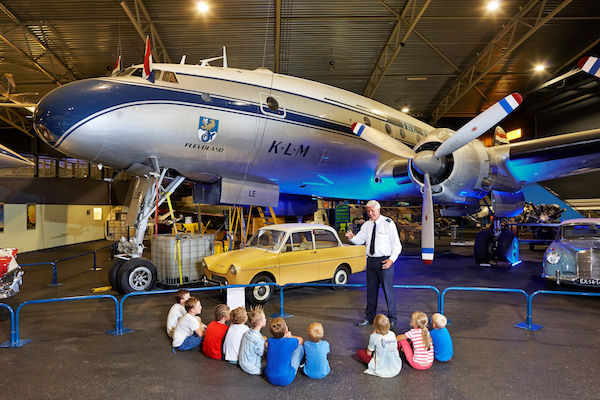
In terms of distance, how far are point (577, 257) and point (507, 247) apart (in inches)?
187

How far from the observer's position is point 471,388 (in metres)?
3.98

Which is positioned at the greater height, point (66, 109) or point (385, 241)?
point (66, 109)

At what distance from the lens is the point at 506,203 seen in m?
11.1

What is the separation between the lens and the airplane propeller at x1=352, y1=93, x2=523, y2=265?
23.1 ft

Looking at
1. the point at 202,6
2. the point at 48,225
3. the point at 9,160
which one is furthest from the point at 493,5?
the point at 48,225

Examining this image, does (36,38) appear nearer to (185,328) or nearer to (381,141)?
(381,141)

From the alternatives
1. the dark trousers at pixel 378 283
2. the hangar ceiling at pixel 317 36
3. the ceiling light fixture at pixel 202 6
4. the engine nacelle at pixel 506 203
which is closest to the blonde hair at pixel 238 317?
the dark trousers at pixel 378 283

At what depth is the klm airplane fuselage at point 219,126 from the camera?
7.12m

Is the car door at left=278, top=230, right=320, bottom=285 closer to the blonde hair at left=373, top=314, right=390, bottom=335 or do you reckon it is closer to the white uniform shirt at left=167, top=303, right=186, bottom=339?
the white uniform shirt at left=167, top=303, right=186, bottom=339

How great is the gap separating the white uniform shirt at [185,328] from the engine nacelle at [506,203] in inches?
357

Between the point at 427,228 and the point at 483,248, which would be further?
the point at 483,248

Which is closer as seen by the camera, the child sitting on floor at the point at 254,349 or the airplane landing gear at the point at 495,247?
the child sitting on floor at the point at 254,349

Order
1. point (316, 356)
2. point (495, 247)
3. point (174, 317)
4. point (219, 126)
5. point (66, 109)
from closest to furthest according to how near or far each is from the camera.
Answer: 1. point (316, 356)
2. point (174, 317)
3. point (66, 109)
4. point (219, 126)
5. point (495, 247)

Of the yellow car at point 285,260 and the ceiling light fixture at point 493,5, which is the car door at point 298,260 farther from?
the ceiling light fixture at point 493,5
